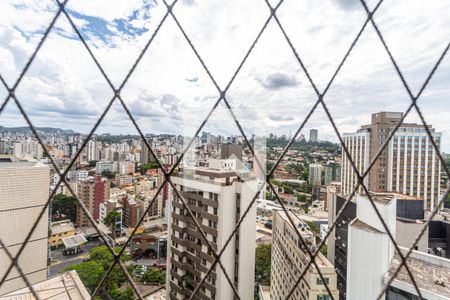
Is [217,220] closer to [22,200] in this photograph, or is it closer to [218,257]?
[22,200]

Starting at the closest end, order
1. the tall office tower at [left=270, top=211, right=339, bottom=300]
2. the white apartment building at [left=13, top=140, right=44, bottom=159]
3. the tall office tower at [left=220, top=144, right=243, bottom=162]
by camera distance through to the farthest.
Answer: the white apartment building at [left=13, top=140, right=44, bottom=159], the tall office tower at [left=220, top=144, right=243, bottom=162], the tall office tower at [left=270, top=211, right=339, bottom=300]

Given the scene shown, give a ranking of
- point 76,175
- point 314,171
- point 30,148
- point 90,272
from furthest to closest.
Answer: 1. point 90,272
2. point 314,171
3. point 76,175
4. point 30,148

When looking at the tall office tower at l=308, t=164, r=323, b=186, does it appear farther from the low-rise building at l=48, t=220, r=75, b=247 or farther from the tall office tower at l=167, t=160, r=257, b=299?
the low-rise building at l=48, t=220, r=75, b=247

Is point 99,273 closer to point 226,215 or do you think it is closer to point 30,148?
point 226,215

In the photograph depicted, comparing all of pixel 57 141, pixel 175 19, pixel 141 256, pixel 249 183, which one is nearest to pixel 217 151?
pixel 249 183

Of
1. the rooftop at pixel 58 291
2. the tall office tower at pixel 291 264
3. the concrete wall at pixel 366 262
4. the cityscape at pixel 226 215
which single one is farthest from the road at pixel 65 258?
the concrete wall at pixel 366 262

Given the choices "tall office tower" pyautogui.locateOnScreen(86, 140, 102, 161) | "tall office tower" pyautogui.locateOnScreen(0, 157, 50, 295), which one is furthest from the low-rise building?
"tall office tower" pyautogui.locateOnScreen(86, 140, 102, 161)

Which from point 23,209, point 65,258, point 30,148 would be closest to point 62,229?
point 65,258
